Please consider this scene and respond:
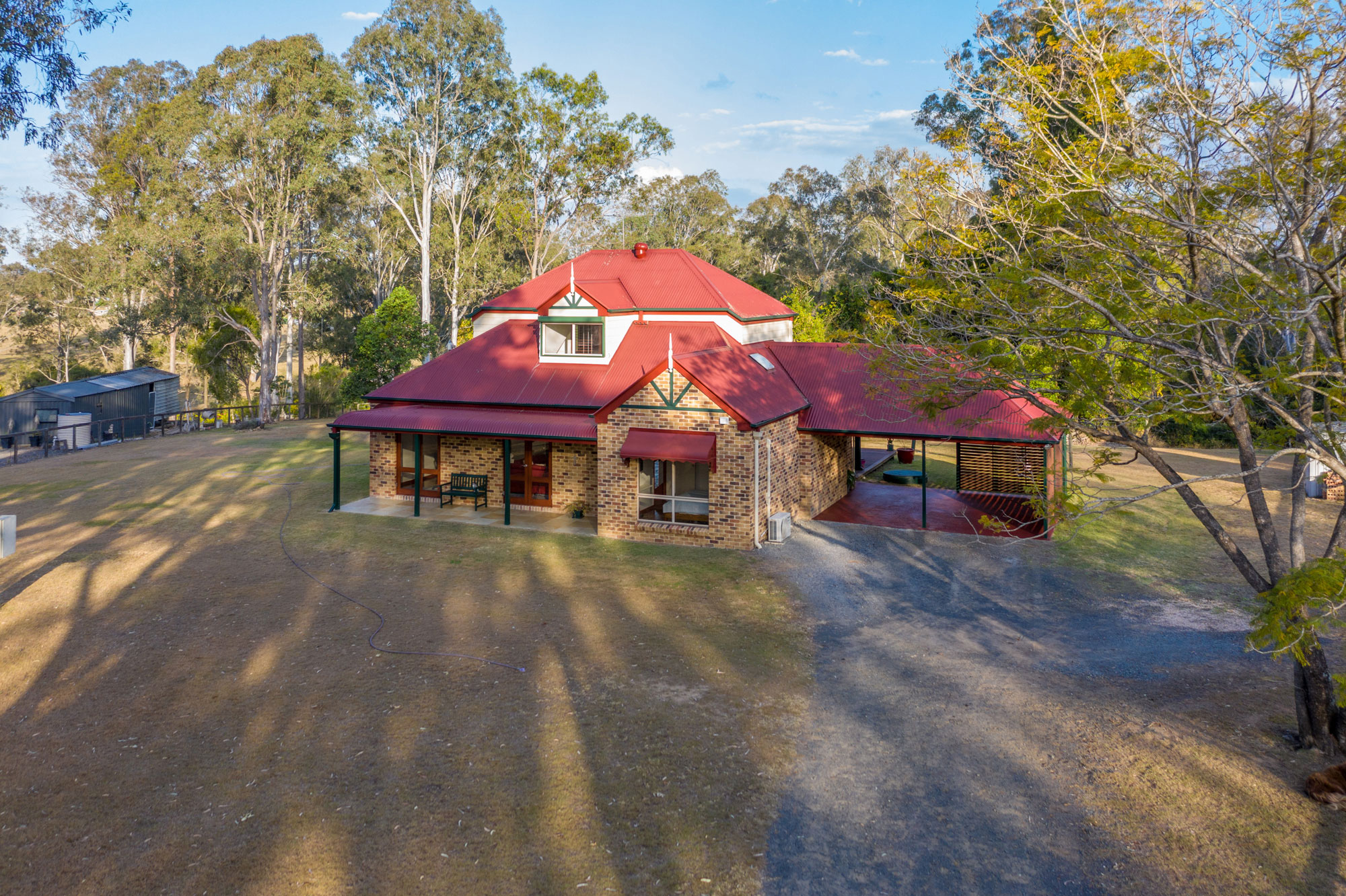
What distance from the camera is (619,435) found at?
19.7 metres

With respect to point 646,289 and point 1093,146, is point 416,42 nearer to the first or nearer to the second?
point 646,289

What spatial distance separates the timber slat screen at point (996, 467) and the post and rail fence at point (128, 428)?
25.2m

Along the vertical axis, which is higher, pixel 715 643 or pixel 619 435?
pixel 619 435

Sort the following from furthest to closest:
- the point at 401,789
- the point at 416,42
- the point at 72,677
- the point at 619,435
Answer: the point at 416,42, the point at 619,435, the point at 72,677, the point at 401,789

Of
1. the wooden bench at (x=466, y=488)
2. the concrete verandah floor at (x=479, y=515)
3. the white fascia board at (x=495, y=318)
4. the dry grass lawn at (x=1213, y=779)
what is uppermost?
the white fascia board at (x=495, y=318)

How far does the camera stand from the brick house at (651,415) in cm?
1911

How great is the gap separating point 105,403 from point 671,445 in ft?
98.4

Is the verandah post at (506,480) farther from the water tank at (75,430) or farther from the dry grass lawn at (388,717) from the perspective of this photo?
the water tank at (75,430)

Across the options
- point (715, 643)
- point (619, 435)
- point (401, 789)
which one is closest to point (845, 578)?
point (715, 643)

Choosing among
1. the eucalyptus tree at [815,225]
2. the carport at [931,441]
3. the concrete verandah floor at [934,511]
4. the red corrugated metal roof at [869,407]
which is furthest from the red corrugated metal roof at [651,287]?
the eucalyptus tree at [815,225]

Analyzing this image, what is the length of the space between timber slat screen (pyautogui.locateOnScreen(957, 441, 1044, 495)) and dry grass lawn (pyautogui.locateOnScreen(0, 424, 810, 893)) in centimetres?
1010

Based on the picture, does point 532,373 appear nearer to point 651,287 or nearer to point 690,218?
point 651,287

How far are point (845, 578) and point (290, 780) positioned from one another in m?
10.9

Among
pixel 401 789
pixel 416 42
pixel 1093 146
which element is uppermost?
pixel 416 42
